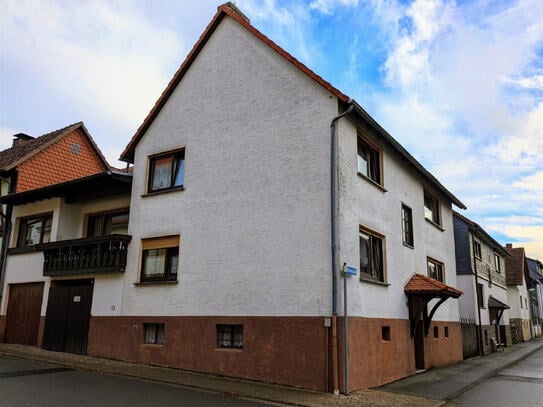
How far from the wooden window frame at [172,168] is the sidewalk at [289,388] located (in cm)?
517

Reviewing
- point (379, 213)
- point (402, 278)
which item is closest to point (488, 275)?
point (402, 278)

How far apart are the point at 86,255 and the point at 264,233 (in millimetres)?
6698

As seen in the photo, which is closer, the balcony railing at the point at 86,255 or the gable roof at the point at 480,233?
the balcony railing at the point at 86,255

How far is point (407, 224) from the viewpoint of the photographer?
1622 centimetres

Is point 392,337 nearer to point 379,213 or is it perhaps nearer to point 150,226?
point 379,213

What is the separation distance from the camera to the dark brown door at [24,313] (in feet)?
55.5

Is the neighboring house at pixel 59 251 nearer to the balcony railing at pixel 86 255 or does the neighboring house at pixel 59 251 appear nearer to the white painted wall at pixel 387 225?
the balcony railing at pixel 86 255

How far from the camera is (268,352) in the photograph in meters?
11.3

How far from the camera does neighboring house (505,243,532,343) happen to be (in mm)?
36003

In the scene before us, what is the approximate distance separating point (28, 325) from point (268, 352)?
1045 centimetres

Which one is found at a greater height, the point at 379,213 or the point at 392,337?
the point at 379,213

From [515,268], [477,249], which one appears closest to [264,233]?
[477,249]

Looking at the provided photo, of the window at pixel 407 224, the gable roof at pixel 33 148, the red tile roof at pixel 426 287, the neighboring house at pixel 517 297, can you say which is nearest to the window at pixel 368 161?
the window at pixel 407 224

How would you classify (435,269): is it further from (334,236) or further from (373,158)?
(334,236)
